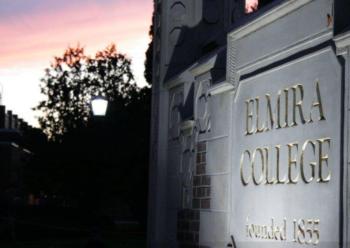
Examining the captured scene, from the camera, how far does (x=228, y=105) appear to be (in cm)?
1270

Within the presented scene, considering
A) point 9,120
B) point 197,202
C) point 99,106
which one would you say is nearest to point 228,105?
point 197,202

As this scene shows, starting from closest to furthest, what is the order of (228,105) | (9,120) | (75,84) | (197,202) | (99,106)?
(228,105) → (197,202) → (99,106) → (75,84) → (9,120)

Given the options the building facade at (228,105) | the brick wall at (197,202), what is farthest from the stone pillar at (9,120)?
the brick wall at (197,202)

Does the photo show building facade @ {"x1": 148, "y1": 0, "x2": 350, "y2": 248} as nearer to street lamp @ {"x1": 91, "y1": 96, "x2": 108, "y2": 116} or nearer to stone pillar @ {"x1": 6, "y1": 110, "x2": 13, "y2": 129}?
street lamp @ {"x1": 91, "y1": 96, "x2": 108, "y2": 116}

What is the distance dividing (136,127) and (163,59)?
3052 centimetres

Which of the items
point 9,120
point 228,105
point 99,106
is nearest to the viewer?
point 228,105

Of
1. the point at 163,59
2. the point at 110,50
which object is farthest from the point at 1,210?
the point at 163,59

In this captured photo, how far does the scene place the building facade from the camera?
9602 mm

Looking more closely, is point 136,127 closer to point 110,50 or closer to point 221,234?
point 110,50

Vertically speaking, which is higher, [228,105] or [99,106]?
[99,106]

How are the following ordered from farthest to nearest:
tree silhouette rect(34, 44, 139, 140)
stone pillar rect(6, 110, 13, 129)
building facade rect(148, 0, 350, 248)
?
stone pillar rect(6, 110, 13, 129), tree silhouette rect(34, 44, 139, 140), building facade rect(148, 0, 350, 248)

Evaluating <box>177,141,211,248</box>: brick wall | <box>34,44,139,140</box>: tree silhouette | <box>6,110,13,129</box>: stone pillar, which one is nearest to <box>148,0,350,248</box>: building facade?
<box>177,141,211,248</box>: brick wall

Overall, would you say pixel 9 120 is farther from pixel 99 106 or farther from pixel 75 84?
pixel 99 106

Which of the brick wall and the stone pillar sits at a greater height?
the stone pillar
